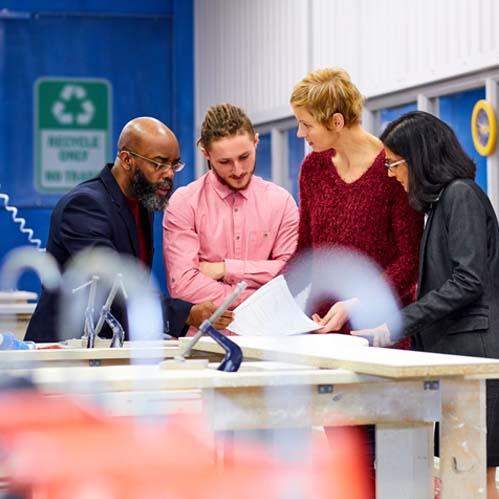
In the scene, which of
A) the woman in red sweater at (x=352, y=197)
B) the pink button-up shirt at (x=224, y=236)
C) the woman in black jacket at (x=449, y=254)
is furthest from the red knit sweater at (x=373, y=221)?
the pink button-up shirt at (x=224, y=236)

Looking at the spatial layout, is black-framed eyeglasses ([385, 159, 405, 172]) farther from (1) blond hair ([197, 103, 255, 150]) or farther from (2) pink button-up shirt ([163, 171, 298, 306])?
(2) pink button-up shirt ([163, 171, 298, 306])

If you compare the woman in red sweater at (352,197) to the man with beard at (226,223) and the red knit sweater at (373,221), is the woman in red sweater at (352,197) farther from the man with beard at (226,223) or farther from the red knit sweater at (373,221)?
the man with beard at (226,223)

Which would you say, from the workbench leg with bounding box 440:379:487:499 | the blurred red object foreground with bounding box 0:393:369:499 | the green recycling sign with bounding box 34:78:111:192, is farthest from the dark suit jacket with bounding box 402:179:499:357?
the green recycling sign with bounding box 34:78:111:192

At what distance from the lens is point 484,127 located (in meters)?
5.55

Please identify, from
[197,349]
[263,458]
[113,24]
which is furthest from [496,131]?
[113,24]

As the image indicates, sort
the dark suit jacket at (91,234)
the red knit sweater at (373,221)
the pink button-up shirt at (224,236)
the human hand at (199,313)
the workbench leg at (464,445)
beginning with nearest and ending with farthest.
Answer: the workbench leg at (464,445), the red knit sweater at (373,221), the human hand at (199,313), the dark suit jacket at (91,234), the pink button-up shirt at (224,236)

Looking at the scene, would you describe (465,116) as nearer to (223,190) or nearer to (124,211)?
(223,190)

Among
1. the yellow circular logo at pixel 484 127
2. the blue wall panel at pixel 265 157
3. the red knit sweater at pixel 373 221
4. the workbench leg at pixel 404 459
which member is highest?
the blue wall panel at pixel 265 157

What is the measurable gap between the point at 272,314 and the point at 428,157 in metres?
0.60

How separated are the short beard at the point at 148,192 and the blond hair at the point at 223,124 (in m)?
0.21

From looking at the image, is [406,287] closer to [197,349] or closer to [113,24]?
[197,349]

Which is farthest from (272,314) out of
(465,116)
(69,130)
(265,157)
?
Result: (69,130)

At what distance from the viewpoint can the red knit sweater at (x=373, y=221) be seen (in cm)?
328

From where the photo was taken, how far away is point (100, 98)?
10.0 meters
